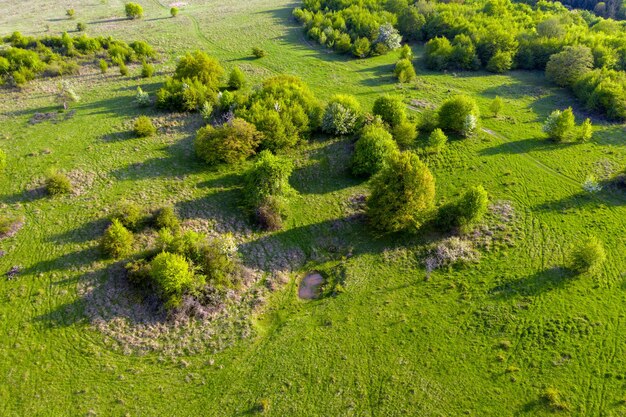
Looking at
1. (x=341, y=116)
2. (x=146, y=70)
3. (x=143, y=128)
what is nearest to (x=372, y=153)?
(x=341, y=116)

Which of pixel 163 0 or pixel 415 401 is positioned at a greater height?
pixel 163 0

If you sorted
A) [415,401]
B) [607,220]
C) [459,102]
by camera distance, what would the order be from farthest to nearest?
[459,102] → [607,220] → [415,401]

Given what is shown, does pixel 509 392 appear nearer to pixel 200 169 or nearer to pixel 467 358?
pixel 467 358

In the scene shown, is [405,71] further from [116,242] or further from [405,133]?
[116,242]

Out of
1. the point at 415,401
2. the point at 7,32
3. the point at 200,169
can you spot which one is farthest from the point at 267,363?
the point at 7,32

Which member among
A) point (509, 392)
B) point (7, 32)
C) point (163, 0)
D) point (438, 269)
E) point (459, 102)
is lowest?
point (509, 392)

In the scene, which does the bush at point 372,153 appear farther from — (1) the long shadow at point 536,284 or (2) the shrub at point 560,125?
(2) the shrub at point 560,125
